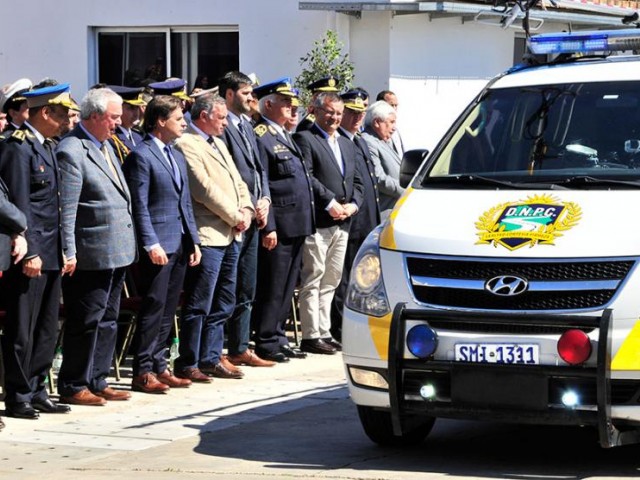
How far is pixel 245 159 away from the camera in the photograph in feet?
36.5

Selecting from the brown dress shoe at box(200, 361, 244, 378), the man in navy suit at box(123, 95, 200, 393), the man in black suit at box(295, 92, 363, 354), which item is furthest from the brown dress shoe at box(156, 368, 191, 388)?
the man in black suit at box(295, 92, 363, 354)

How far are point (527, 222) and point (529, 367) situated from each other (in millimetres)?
764

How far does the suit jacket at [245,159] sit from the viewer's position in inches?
435

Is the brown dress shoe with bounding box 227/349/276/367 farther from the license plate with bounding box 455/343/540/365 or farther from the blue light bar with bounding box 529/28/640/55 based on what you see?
the license plate with bounding box 455/343/540/365

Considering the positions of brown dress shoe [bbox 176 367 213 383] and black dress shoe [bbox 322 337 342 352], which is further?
black dress shoe [bbox 322 337 342 352]

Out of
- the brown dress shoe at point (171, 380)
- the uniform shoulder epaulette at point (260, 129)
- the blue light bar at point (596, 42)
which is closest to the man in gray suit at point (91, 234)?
the brown dress shoe at point (171, 380)

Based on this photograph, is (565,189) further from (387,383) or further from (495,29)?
(495,29)

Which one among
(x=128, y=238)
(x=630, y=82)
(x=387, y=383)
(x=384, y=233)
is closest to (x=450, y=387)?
(x=387, y=383)

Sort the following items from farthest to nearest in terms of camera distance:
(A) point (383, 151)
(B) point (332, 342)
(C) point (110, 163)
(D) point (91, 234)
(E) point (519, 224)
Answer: (A) point (383, 151) → (B) point (332, 342) → (C) point (110, 163) → (D) point (91, 234) → (E) point (519, 224)

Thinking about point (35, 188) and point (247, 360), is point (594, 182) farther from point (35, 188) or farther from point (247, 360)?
point (247, 360)

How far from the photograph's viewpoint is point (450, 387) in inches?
283

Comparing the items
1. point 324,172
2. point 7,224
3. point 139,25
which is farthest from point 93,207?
point 139,25

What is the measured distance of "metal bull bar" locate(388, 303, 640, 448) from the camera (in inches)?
268

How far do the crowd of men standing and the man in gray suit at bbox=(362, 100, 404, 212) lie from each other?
0.05 feet
